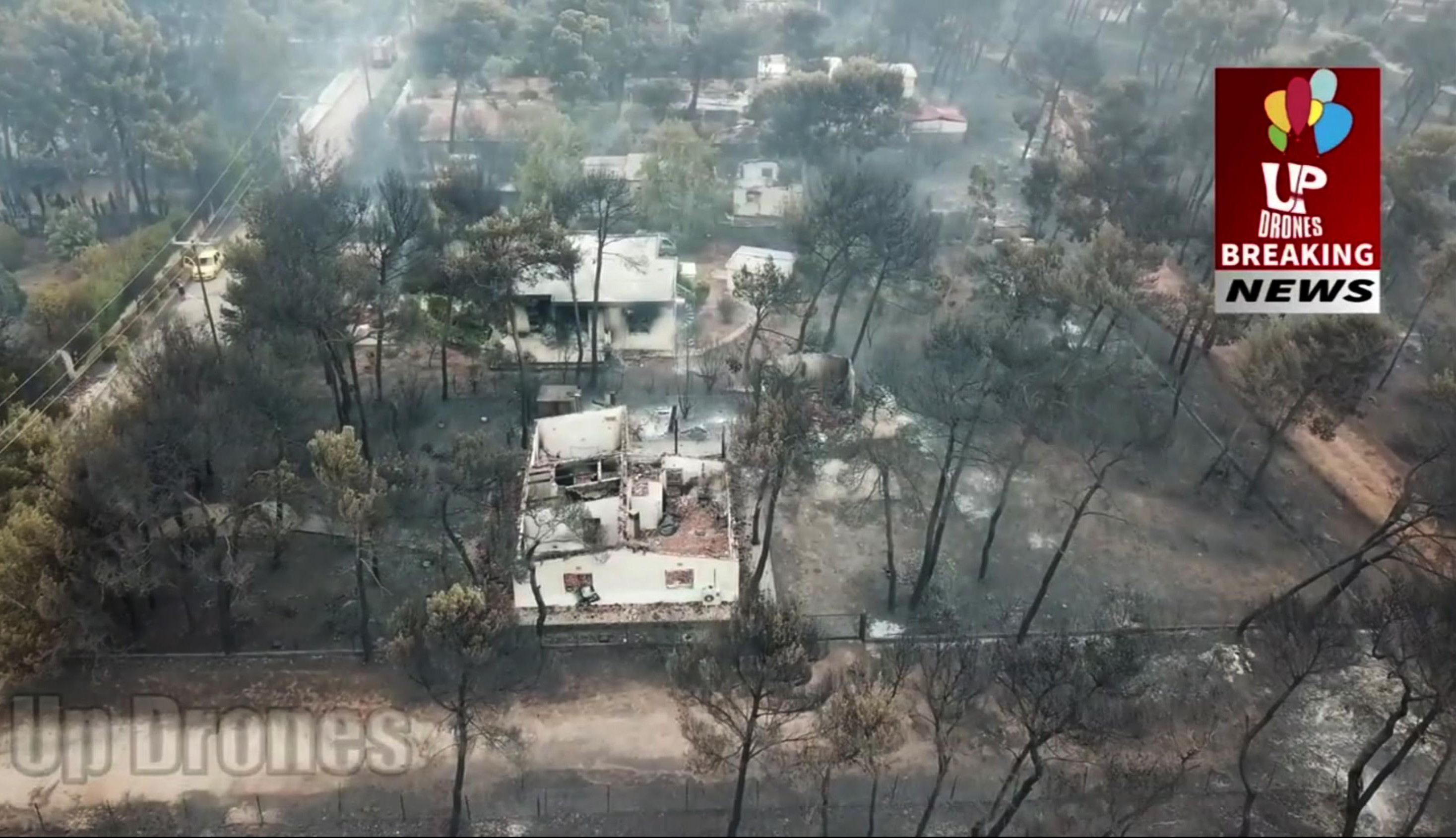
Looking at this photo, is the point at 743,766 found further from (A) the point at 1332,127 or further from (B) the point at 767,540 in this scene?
(A) the point at 1332,127

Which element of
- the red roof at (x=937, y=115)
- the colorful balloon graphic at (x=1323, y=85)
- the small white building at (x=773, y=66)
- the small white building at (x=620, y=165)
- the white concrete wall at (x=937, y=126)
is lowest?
the small white building at (x=620, y=165)

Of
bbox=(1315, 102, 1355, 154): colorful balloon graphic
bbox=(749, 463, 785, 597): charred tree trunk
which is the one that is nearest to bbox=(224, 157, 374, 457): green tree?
bbox=(749, 463, 785, 597): charred tree trunk

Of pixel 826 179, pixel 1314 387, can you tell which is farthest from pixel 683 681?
pixel 826 179

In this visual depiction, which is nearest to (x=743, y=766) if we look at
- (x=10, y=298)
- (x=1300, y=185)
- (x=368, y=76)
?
(x=1300, y=185)

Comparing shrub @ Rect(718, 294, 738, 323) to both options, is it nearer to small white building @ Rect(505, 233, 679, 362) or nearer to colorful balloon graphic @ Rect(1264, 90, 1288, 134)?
small white building @ Rect(505, 233, 679, 362)

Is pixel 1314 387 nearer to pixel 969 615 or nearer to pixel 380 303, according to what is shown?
pixel 969 615

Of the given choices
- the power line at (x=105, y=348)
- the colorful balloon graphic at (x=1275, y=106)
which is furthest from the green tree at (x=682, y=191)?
the colorful balloon graphic at (x=1275, y=106)

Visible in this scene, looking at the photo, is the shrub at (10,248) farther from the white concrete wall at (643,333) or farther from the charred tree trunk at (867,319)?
the charred tree trunk at (867,319)
